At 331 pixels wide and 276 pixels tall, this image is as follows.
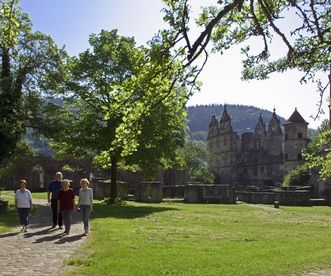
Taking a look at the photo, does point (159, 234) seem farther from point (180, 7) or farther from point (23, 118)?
point (23, 118)

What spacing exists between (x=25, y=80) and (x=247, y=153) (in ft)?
213

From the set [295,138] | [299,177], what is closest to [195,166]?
[295,138]

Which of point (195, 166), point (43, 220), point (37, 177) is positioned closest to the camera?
point (43, 220)

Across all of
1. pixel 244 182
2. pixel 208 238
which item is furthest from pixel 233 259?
pixel 244 182

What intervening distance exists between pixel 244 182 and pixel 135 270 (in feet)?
254

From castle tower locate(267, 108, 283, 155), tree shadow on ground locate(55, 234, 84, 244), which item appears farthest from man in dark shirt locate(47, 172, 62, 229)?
castle tower locate(267, 108, 283, 155)

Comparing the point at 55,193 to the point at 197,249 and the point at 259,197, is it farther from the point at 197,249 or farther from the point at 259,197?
the point at 259,197

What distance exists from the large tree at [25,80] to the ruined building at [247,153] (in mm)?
Answer: 55800

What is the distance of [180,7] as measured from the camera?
587 cm

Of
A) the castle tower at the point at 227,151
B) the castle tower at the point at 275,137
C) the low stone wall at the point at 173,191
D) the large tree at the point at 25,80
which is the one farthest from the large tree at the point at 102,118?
the castle tower at the point at 275,137

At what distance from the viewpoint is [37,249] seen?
1180 centimetres

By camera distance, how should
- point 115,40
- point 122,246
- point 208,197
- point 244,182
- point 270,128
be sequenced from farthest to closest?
1. point 270,128
2. point 244,182
3. point 208,197
4. point 115,40
5. point 122,246

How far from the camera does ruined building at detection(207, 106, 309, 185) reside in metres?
84.5

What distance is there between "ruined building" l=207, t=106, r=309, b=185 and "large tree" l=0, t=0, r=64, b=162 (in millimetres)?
55800
